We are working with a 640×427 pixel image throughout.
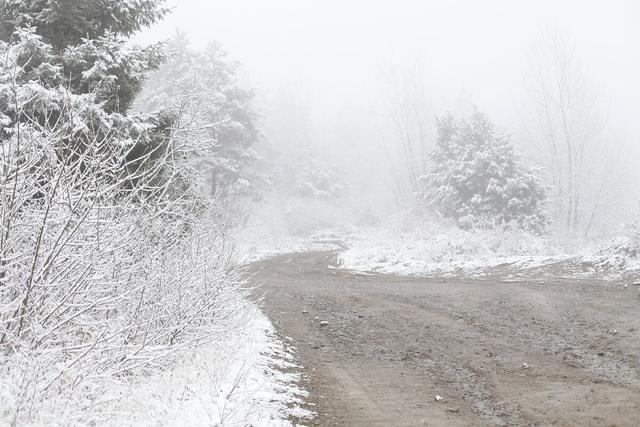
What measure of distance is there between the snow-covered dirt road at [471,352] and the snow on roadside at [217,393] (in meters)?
0.35

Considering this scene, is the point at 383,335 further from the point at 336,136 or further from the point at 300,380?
the point at 336,136

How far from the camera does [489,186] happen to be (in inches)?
958

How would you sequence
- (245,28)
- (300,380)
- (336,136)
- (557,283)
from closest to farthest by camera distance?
(300,380) < (557,283) < (336,136) < (245,28)

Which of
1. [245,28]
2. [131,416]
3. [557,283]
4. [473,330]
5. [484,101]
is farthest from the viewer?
[245,28]

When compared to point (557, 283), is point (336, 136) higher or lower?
higher

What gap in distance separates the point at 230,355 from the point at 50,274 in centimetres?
271

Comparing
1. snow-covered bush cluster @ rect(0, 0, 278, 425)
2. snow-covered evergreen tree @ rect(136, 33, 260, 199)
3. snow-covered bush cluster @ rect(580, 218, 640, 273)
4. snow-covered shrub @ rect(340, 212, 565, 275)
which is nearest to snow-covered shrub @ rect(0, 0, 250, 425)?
snow-covered bush cluster @ rect(0, 0, 278, 425)

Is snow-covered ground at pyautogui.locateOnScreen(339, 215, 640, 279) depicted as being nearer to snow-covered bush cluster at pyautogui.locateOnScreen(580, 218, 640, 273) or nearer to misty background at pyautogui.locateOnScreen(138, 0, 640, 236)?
snow-covered bush cluster at pyautogui.locateOnScreen(580, 218, 640, 273)

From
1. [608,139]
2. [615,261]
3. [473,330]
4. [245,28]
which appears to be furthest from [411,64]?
[245,28]

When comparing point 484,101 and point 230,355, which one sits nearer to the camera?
→ point 230,355

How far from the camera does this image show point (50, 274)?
12.7 ft

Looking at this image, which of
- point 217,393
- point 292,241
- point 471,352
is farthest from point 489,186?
point 217,393

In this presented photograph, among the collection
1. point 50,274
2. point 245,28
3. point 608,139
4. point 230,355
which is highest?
point 245,28

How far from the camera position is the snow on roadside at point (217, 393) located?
12.6ft
